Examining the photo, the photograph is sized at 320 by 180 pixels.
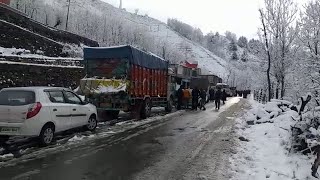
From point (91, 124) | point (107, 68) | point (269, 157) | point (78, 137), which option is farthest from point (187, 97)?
point (269, 157)

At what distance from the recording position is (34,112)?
1011 cm

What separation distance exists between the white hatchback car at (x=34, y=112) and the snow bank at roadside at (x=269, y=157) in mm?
5091

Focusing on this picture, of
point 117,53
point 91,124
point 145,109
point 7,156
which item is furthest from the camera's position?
point 145,109

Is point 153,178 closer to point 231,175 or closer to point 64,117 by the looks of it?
point 231,175

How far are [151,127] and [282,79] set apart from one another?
12.3 m

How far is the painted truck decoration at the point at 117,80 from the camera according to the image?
16984 millimetres

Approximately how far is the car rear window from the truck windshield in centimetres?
715

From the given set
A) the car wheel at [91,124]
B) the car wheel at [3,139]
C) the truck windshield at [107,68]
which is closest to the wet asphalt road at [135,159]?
the car wheel at [91,124]

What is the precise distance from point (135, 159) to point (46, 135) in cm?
296

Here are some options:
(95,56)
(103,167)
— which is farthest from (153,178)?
(95,56)

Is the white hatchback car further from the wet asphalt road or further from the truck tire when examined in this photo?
the truck tire

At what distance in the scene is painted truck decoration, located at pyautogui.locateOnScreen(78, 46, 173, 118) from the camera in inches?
669

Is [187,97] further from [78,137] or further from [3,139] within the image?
[3,139]

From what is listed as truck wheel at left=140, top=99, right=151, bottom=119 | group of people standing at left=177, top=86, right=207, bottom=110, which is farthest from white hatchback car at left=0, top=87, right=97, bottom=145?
group of people standing at left=177, top=86, right=207, bottom=110
